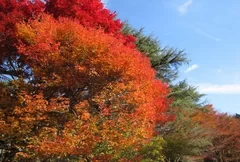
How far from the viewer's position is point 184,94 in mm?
30844

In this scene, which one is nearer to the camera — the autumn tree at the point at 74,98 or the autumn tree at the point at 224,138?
the autumn tree at the point at 74,98

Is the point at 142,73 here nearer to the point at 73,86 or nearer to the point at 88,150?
A: the point at 73,86

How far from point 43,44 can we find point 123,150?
5927 mm

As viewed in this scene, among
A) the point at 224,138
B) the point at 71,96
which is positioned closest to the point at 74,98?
the point at 71,96

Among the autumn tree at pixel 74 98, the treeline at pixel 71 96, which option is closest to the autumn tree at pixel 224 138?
the treeline at pixel 71 96

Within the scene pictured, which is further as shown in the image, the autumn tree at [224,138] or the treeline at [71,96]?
the autumn tree at [224,138]

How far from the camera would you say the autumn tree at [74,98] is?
14.8m

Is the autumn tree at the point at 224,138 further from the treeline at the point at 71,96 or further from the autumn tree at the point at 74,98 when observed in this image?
the autumn tree at the point at 74,98

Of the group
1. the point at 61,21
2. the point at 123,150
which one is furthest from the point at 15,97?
the point at 123,150

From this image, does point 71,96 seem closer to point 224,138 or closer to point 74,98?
point 74,98

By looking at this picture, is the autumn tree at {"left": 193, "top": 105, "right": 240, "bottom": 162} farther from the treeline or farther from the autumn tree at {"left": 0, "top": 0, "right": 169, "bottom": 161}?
the autumn tree at {"left": 0, "top": 0, "right": 169, "bottom": 161}

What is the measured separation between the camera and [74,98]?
54.1 ft

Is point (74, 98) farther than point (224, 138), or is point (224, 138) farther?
point (224, 138)

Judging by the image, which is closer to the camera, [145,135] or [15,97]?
[145,135]
